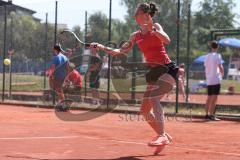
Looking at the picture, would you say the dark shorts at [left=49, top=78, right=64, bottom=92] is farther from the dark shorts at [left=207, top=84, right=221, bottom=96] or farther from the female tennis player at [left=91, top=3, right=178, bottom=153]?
the female tennis player at [left=91, top=3, right=178, bottom=153]

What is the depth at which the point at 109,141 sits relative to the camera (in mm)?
8969

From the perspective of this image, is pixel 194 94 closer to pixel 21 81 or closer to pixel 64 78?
pixel 21 81

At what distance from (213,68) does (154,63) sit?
6.83 meters

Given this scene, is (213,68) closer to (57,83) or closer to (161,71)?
(57,83)

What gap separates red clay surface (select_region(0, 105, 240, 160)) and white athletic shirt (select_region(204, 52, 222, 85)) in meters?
1.56

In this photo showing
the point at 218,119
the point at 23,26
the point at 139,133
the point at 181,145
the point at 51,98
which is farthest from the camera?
the point at 23,26

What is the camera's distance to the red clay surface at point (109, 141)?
7.29m

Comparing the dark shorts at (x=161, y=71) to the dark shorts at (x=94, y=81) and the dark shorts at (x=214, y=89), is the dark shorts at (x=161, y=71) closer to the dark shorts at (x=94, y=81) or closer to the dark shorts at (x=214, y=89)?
the dark shorts at (x=214, y=89)

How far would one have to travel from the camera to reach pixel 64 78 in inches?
691

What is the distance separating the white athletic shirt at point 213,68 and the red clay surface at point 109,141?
1.56 metres

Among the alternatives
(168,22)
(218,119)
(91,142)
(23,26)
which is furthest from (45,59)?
(91,142)

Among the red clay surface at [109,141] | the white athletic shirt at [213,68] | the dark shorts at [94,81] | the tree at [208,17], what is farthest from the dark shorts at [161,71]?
the tree at [208,17]

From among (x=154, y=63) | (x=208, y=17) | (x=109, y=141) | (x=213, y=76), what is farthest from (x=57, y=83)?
(x=208, y=17)

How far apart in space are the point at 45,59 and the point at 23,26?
12.3 ft
